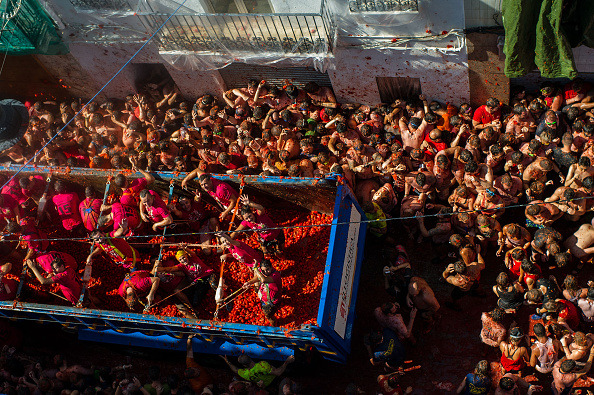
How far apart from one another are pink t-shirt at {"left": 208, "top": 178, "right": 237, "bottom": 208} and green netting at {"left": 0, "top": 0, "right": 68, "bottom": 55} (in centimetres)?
474

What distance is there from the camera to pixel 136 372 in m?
11.0

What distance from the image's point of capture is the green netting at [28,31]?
436 inches

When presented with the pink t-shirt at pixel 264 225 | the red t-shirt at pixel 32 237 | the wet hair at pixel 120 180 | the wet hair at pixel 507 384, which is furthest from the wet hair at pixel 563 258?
the red t-shirt at pixel 32 237

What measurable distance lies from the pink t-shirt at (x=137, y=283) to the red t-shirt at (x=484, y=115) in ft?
20.4

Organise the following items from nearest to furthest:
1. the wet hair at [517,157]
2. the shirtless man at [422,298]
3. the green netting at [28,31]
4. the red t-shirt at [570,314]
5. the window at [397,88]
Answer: the red t-shirt at [570,314] → the wet hair at [517,157] → the shirtless man at [422,298] → the green netting at [28,31] → the window at [397,88]

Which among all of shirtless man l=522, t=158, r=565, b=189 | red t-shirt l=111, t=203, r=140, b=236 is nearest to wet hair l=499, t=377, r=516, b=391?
shirtless man l=522, t=158, r=565, b=189

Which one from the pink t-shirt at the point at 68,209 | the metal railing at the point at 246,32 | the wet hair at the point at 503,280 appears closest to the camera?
the wet hair at the point at 503,280

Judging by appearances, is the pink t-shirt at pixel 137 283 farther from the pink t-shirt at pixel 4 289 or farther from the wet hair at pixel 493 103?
the wet hair at pixel 493 103

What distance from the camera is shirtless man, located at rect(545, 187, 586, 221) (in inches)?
352

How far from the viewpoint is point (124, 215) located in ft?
33.5

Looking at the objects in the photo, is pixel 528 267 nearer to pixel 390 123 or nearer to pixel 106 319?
pixel 390 123

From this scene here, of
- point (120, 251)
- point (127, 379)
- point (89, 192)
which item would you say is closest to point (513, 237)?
point (120, 251)

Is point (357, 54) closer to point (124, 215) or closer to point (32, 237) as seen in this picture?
point (124, 215)

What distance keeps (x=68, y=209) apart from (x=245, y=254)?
11.7 ft
